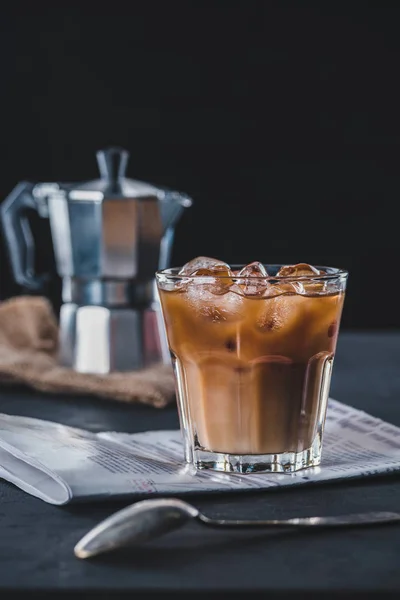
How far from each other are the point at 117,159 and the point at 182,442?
0.68 metres

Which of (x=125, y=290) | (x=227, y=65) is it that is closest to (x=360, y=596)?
(x=125, y=290)

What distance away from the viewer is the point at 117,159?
1.57m

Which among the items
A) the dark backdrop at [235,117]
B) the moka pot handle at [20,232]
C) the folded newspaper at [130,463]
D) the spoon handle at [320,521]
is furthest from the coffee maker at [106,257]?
the dark backdrop at [235,117]

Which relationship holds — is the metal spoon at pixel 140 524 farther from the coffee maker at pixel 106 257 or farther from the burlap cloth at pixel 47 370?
the coffee maker at pixel 106 257

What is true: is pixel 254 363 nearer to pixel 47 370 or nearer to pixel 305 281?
pixel 305 281

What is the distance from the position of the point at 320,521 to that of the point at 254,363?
22 cm

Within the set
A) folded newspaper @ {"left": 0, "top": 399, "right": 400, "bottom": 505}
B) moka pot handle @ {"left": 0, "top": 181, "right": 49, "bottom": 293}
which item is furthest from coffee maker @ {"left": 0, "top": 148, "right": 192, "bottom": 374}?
folded newspaper @ {"left": 0, "top": 399, "right": 400, "bottom": 505}

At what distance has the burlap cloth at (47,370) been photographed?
1300mm

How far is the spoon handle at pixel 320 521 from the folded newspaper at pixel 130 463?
0.09m

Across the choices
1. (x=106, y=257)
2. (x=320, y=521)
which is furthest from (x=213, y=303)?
(x=106, y=257)

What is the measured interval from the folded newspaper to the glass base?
2cm

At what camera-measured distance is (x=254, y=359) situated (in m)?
0.90

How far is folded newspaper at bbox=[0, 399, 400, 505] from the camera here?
797mm

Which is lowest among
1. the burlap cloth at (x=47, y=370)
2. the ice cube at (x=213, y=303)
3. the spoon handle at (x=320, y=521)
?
the burlap cloth at (x=47, y=370)
